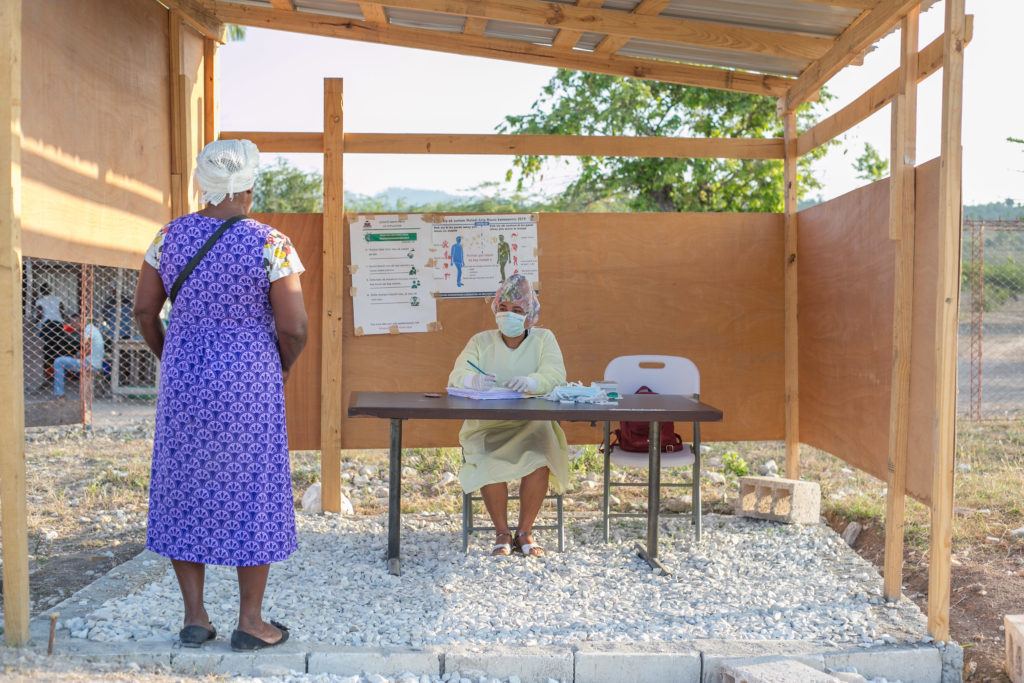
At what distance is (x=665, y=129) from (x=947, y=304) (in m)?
13.0

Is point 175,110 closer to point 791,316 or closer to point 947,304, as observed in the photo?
point 791,316

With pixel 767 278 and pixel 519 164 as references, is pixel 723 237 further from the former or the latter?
pixel 519 164

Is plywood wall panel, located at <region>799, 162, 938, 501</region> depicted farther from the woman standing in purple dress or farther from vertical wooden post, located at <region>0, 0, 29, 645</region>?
vertical wooden post, located at <region>0, 0, 29, 645</region>

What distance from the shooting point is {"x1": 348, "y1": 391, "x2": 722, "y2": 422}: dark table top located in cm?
482

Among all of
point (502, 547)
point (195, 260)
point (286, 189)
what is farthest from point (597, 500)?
point (286, 189)

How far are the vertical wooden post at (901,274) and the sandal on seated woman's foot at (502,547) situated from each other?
80.1 inches

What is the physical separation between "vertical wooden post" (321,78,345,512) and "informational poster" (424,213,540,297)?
66 centimetres

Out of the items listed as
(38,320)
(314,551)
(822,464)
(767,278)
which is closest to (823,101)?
(822,464)

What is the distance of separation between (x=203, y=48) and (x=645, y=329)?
375cm

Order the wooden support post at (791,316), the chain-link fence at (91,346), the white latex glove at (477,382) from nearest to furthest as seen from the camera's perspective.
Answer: the white latex glove at (477,382) < the wooden support post at (791,316) < the chain-link fence at (91,346)

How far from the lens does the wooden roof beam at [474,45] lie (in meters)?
6.74

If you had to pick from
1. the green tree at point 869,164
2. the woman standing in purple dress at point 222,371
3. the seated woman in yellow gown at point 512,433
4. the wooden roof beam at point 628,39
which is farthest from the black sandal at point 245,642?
the green tree at point 869,164

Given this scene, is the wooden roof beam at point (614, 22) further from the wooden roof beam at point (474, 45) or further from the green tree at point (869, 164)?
the green tree at point (869, 164)

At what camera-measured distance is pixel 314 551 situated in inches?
230
